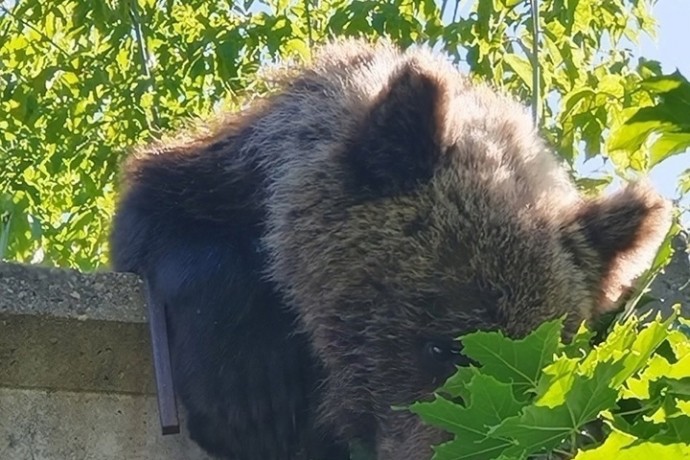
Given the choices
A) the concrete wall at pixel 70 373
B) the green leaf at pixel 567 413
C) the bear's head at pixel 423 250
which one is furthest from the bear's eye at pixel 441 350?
the green leaf at pixel 567 413

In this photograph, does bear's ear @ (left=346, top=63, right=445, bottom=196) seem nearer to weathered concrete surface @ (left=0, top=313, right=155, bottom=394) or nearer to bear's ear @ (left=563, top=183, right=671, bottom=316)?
bear's ear @ (left=563, top=183, right=671, bottom=316)

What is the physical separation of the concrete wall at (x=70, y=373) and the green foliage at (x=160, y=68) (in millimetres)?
2494

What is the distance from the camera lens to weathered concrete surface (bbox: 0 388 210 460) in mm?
2689

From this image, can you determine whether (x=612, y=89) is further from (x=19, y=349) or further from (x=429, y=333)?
(x=19, y=349)

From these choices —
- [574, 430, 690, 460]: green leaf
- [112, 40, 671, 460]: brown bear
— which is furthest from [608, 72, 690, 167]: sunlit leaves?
[112, 40, 671, 460]: brown bear

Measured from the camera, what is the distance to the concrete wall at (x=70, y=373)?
2.70m

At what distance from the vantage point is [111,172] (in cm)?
693

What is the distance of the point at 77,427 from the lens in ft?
8.96

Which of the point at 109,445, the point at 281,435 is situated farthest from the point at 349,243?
the point at 109,445

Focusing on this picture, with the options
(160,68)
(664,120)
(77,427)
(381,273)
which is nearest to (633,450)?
(664,120)

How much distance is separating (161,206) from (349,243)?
599mm

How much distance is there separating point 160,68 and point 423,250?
14.8ft

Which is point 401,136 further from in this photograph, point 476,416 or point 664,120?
point 476,416

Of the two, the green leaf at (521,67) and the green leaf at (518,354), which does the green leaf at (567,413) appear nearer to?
the green leaf at (518,354)
